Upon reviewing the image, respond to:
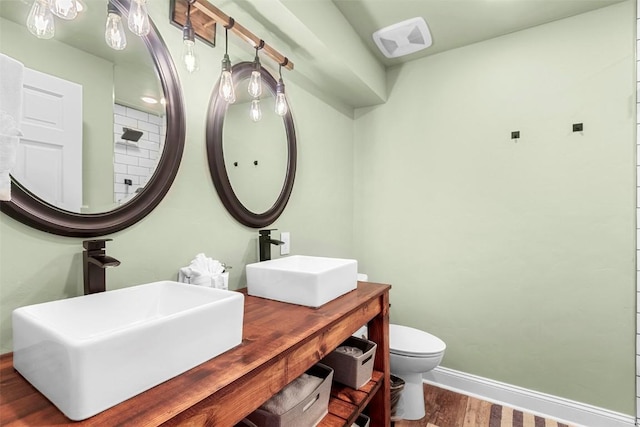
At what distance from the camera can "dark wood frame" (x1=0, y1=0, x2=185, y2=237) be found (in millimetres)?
850

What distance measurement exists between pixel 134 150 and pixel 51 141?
0.23 meters

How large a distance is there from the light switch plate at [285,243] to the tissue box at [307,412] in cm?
71

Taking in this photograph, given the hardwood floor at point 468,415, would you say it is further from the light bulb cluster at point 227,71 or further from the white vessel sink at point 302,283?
the light bulb cluster at point 227,71

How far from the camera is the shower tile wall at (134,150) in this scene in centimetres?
107

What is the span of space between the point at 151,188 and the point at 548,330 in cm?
235

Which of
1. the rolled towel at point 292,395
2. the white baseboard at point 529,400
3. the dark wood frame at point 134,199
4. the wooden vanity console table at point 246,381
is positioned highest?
the dark wood frame at point 134,199

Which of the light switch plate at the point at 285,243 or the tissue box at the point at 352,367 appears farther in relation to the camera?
the light switch plate at the point at 285,243

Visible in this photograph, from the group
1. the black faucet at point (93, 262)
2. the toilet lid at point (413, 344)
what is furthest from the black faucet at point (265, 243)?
the toilet lid at point (413, 344)

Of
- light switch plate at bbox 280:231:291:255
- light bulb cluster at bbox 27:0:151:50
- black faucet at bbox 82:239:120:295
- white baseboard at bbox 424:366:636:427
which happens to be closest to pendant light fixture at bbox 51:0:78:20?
light bulb cluster at bbox 27:0:151:50

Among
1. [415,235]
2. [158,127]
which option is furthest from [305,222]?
[158,127]

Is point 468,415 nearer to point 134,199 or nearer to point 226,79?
point 134,199

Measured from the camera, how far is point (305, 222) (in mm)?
2025

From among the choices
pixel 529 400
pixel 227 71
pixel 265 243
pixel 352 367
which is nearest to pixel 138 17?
pixel 227 71

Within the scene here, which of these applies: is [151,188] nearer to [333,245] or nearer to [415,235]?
[333,245]
